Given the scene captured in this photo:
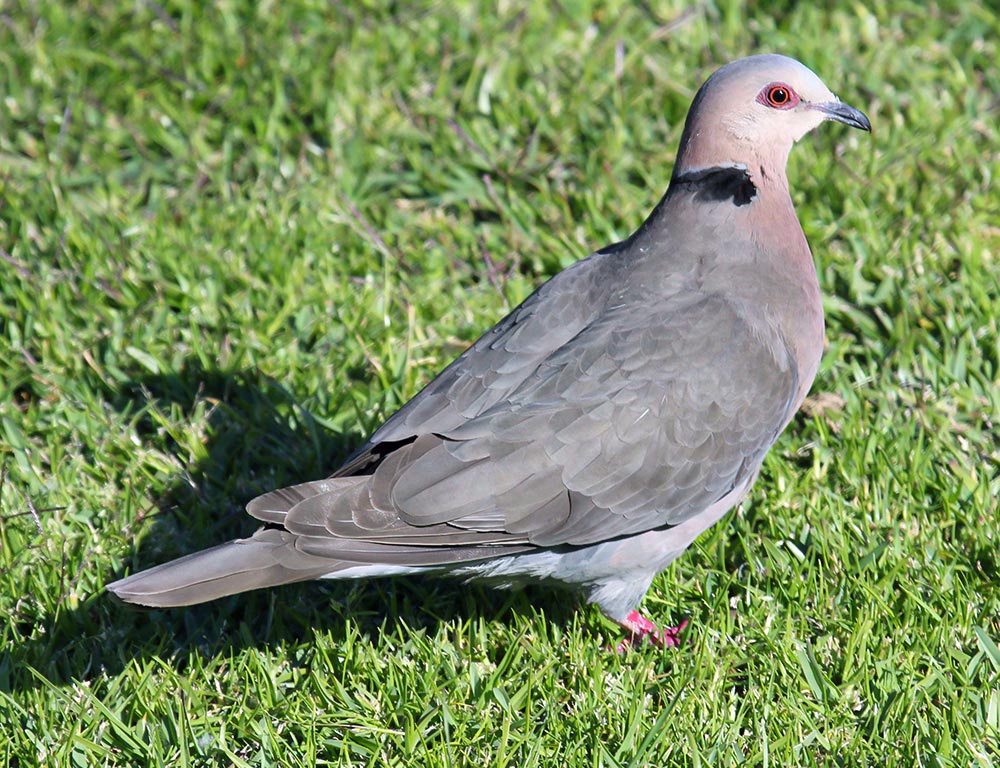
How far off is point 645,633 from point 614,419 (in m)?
0.72

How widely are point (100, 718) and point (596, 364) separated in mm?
1700

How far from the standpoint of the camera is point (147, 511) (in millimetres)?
4254

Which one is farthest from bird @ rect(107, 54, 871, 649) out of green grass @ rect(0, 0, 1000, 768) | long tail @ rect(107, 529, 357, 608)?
green grass @ rect(0, 0, 1000, 768)

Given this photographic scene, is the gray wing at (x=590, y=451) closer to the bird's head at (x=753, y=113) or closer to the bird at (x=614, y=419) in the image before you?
the bird at (x=614, y=419)

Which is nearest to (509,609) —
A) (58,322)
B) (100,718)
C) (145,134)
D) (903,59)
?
(100,718)

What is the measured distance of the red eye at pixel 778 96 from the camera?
388cm

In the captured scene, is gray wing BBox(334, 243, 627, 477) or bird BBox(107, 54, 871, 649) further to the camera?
gray wing BBox(334, 243, 627, 477)

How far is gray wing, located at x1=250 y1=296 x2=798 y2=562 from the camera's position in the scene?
344 cm

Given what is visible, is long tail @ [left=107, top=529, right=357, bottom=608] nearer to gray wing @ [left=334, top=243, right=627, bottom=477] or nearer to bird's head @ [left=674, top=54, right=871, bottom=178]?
gray wing @ [left=334, top=243, right=627, bottom=477]

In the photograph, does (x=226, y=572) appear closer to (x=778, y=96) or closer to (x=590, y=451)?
(x=590, y=451)

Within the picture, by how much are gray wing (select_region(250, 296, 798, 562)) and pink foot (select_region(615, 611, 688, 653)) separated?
1.28ft

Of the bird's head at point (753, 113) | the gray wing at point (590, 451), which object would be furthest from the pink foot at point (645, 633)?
the bird's head at point (753, 113)

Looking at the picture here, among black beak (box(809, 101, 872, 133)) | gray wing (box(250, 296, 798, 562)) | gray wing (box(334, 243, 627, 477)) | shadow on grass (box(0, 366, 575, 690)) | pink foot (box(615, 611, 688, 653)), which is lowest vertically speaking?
pink foot (box(615, 611, 688, 653))

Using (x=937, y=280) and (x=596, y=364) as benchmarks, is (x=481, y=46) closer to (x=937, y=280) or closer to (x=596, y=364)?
(x=937, y=280)
